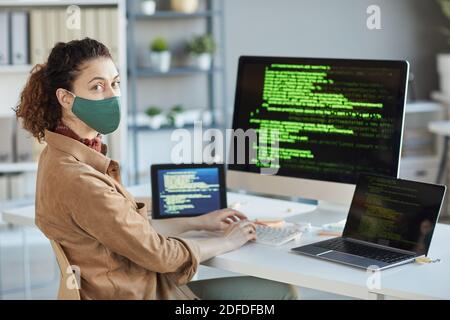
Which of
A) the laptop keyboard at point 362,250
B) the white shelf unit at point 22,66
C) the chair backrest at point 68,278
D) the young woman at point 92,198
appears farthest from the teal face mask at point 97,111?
the white shelf unit at point 22,66

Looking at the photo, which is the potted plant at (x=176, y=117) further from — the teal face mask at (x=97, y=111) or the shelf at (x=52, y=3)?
the teal face mask at (x=97, y=111)

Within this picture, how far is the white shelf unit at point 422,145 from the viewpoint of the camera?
5.56m

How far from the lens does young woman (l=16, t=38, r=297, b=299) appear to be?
77.5 inches

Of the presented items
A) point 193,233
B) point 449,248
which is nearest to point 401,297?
point 449,248

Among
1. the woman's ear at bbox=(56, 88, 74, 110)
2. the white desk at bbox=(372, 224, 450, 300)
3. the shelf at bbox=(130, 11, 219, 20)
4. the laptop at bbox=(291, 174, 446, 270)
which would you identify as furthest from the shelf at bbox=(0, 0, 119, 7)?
the white desk at bbox=(372, 224, 450, 300)

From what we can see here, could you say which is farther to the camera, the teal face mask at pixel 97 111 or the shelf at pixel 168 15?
the shelf at pixel 168 15

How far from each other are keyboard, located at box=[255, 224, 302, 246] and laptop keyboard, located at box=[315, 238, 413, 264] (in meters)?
0.10

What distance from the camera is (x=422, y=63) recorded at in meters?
6.00

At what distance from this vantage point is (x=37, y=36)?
4.45 meters

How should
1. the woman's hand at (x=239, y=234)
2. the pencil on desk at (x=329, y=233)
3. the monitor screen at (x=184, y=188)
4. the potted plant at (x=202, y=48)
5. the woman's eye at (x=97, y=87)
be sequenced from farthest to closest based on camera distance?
the potted plant at (x=202, y=48), the monitor screen at (x=184, y=188), the pencil on desk at (x=329, y=233), the woman's hand at (x=239, y=234), the woman's eye at (x=97, y=87)

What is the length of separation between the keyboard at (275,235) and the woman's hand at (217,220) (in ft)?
0.27

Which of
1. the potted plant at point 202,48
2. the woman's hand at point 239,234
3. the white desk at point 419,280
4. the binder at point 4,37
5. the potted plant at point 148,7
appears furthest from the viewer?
the potted plant at point 202,48

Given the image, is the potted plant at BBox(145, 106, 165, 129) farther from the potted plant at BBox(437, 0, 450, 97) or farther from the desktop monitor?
the desktop monitor

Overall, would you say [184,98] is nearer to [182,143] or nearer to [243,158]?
[182,143]
